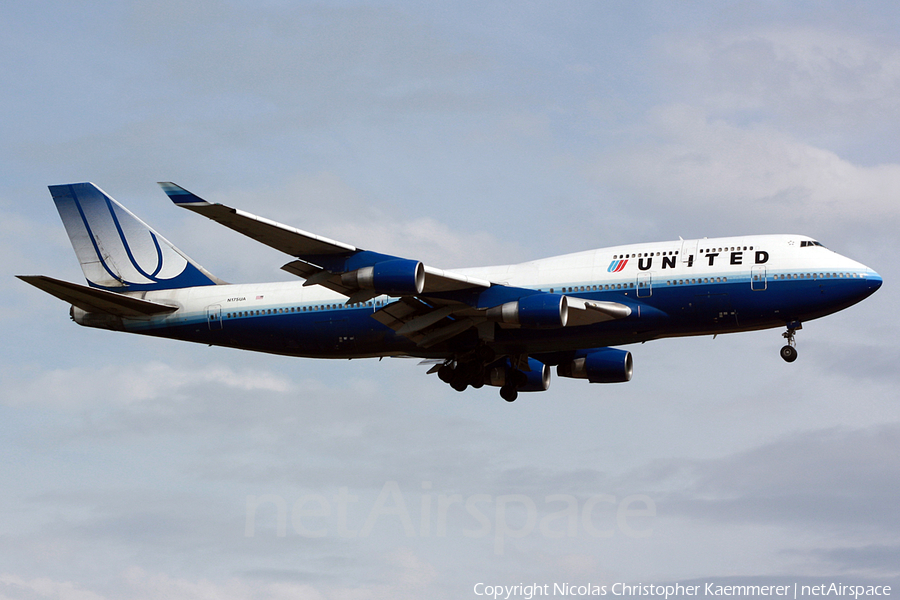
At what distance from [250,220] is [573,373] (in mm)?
18319

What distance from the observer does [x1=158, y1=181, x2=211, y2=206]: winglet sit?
3481 centimetres

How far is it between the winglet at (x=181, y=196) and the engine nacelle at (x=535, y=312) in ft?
37.8

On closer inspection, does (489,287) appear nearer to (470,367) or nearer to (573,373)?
(470,367)

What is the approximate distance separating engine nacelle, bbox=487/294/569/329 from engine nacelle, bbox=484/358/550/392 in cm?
698

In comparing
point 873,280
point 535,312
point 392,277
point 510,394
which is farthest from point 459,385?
point 873,280

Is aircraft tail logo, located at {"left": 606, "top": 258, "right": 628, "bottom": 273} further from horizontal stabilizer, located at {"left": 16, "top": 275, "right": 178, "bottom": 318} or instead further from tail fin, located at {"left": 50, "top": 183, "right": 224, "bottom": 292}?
horizontal stabilizer, located at {"left": 16, "top": 275, "right": 178, "bottom": 318}

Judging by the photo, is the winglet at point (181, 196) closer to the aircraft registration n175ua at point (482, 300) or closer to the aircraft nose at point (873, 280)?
the aircraft registration n175ua at point (482, 300)

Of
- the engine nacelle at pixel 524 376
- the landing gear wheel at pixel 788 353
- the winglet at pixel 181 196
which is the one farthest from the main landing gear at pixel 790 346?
the winglet at pixel 181 196

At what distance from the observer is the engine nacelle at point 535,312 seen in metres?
38.6

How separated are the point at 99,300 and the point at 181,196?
11.7m

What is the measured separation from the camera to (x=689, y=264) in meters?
40.2

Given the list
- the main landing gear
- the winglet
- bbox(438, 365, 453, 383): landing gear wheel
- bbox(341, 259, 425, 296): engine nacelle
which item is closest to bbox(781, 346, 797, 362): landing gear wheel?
the main landing gear

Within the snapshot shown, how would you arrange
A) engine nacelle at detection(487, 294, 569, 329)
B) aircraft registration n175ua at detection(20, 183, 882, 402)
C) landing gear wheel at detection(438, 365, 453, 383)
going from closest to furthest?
aircraft registration n175ua at detection(20, 183, 882, 402), engine nacelle at detection(487, 294, 569, 329), landing gear wheel at detection(438, 365, 453, 383)

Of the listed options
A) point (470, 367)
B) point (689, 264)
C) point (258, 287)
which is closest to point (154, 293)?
point (258, 287)
